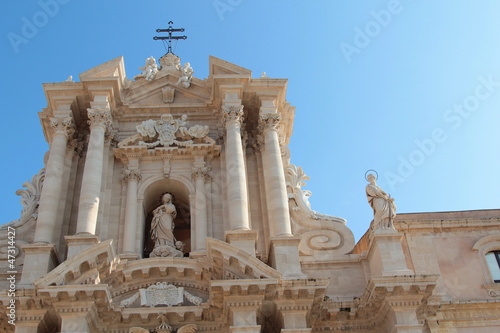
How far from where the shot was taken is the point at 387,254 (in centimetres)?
1599

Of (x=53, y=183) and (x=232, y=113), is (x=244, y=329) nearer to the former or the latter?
(x=53, y=183)

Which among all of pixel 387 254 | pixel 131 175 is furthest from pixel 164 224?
pixel 387 254

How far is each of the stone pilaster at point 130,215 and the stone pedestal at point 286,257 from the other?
3675 mm

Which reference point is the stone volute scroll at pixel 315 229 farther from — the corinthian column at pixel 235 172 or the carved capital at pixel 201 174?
the carved capital at pixel 201 174

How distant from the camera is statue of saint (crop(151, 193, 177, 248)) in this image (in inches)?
696

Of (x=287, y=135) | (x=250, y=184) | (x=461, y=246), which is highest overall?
(x=287, y=135)

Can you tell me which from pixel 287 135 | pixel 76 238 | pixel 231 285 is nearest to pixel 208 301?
pixel 231 285

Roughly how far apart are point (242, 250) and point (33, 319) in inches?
200

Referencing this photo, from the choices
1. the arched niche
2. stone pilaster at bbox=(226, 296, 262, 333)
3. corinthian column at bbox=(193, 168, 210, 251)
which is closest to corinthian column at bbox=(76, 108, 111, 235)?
the arched niche

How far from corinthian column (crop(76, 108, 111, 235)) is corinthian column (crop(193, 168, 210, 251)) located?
275 centimetres

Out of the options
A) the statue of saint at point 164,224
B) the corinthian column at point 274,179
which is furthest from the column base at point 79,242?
the corinthian column at point 274,179

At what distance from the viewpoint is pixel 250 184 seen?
19234mm

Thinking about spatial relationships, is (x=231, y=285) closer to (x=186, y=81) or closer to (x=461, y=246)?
(x=461, y=246)

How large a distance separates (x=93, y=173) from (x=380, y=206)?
26.0 feet
